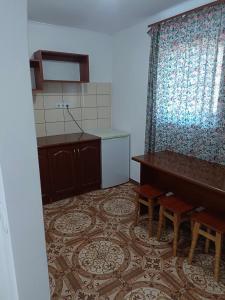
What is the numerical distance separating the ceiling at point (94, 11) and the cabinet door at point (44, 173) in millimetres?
1666

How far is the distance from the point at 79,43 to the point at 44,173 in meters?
2.04

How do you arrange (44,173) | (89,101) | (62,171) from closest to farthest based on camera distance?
(44,173) < (62,171) < (89,101)

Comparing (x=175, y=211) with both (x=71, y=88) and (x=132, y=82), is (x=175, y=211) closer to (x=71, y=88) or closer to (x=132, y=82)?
(x=132, y=82)

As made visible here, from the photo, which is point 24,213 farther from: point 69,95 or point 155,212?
point 69,95

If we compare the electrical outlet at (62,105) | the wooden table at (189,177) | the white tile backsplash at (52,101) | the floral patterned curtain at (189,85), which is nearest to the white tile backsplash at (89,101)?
the electrical outlet at (62,105)

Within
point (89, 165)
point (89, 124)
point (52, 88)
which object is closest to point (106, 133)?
point (89, 124)

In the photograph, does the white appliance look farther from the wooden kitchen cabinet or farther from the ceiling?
the ceiling

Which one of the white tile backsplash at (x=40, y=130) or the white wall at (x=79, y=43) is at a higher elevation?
the white wall at (x=79, y=43)

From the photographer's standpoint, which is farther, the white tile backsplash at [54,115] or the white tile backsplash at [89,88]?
the white tile backsplash at [89,88]

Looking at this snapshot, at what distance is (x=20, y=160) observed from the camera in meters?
0.88

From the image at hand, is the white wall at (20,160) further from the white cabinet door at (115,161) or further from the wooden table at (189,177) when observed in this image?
the white cabinet door at (115,161)


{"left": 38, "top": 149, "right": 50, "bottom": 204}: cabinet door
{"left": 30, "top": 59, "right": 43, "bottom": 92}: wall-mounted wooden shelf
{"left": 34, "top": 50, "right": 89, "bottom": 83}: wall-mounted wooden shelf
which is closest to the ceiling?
{"left": 34, "top": 50, "right": 89, "bottom": 83}: wall-mounted wooden shelf

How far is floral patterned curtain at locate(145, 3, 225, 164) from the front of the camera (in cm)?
223

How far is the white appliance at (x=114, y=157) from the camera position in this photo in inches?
134
